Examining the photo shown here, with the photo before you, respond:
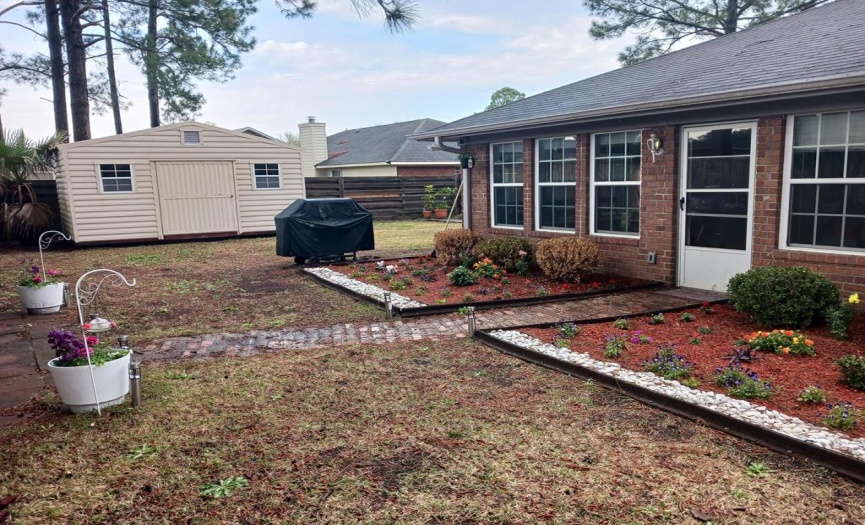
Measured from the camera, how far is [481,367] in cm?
477

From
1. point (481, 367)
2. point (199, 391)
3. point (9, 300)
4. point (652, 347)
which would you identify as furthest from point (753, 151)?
point (9, 300)

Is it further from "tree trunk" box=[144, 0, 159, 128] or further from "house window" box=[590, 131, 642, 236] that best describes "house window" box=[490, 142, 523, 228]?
"tree trunk" box=[144, 0, 159, 128]

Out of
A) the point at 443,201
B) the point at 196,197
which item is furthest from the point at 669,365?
the point at 443,201

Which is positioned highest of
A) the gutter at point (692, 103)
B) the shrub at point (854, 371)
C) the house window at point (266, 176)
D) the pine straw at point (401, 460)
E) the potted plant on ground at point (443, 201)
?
the gutter at point (692, 103)

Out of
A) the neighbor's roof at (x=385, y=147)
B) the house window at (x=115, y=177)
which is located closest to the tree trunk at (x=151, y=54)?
the house window at (x=115, y=177)

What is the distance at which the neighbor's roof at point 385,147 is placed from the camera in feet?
87.1

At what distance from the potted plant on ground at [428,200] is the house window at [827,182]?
16.4m

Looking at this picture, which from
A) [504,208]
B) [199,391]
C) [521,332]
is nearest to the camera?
[199,391]

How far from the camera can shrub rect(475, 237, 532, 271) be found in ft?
29.3

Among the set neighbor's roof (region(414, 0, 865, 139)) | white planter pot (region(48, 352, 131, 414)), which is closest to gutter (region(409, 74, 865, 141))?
neighbor's roof (region(414, 0, 865, 139))

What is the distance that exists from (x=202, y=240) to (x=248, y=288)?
7.87 meters

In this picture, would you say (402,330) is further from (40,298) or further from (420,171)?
(420,171)

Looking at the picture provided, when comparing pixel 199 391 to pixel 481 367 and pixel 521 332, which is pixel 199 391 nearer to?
pixel 481 367

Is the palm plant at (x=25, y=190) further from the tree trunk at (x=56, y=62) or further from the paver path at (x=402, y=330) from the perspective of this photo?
the paver path at (x=402, y=330)
